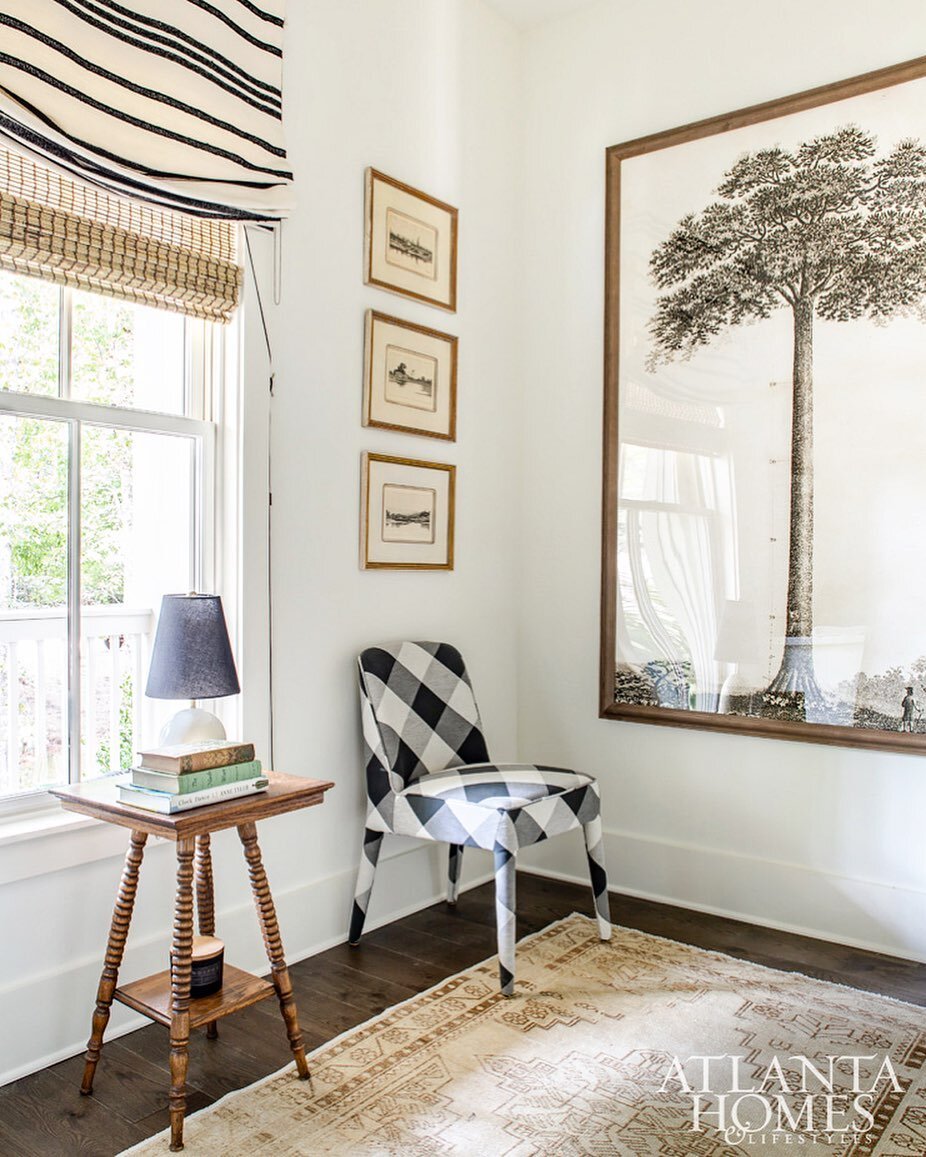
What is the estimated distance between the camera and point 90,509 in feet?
7.49

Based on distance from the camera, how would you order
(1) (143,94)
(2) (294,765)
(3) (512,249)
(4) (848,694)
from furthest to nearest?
1. (3) (512,249)
2. (4) (848,694)
3. (2) (294,765)
4. (1) (143,94)

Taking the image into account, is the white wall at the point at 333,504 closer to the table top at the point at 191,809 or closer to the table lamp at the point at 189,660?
the table top at the point at 191,809

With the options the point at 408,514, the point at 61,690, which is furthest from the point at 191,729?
the point at 408,514

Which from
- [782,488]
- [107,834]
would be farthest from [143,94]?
[782,488]

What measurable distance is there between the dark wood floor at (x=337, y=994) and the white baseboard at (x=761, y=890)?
6 centimetres

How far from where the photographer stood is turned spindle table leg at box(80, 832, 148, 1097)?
197 cm

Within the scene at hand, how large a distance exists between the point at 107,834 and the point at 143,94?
1.66 metres

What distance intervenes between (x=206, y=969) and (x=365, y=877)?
0.77 m

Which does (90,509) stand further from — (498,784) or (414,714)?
(498,784)

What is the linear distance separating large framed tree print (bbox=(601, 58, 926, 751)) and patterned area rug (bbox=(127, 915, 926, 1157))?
878mm

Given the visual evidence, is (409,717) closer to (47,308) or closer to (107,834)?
(107,834)

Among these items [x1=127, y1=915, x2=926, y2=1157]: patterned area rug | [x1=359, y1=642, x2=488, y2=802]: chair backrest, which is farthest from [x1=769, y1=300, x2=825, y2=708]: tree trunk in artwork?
[x1=359, y1=642, x2=488, y2=802]: chair backrest

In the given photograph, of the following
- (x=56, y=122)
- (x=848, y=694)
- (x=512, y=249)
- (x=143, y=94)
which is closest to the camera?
(x=56, y=122)

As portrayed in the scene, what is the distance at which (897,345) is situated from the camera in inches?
110
